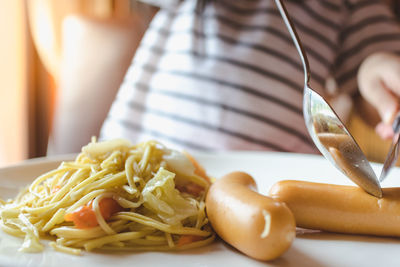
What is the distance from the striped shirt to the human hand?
1.53 feet

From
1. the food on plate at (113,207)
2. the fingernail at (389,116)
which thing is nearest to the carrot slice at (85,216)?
the food on plate at (113,207)

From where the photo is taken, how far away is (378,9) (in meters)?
2.18

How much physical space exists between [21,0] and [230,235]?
10.3 ft

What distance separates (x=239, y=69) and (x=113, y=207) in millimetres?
1237

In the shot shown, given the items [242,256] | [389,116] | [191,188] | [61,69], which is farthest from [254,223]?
[61,69]

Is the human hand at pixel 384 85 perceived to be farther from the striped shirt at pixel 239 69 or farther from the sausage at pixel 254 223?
the sausage at pixel 254 223

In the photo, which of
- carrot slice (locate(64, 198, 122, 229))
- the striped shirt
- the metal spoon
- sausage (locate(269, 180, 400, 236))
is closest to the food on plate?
carrot slice (locate(64, 198, 122, 229))

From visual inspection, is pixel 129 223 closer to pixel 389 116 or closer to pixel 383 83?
pixel 389 116

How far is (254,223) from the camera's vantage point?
74 centimetres

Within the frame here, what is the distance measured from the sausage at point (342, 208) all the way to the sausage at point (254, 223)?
0.14 meters

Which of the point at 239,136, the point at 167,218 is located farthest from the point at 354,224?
the point at 239,136

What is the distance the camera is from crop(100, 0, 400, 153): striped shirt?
1984 mm

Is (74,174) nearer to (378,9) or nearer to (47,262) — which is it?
(47,262)

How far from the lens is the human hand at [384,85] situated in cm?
148
